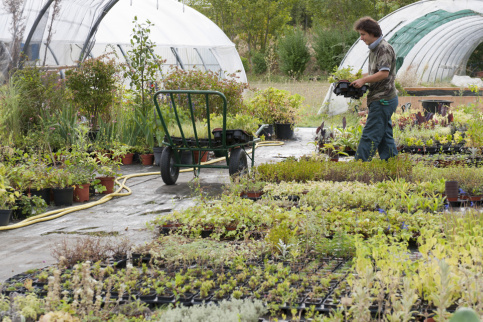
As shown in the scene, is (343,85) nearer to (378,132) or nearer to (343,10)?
(378,132)

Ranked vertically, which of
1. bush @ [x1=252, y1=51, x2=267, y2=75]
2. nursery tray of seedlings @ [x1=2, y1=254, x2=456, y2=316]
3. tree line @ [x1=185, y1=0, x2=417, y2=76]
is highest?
tree line @ [x1=185, y1=0, x2=417, y2=76]

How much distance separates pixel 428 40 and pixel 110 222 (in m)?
15.7

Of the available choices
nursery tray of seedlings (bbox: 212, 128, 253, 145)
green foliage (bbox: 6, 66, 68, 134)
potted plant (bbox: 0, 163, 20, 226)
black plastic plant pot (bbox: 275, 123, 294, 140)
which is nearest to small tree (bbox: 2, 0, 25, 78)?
green foliage (bbox: 6, 66, 68, 134)

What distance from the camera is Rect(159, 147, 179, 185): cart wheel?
21.6 ft

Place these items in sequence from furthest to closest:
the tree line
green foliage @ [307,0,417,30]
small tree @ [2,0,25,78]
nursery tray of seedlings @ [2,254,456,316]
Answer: green foliage @ [307,0,417,30], the tree line, small tree @ [2,0,25,78], nursery tray of seedlings @ [2,254,456,316]

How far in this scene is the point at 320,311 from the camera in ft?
9.15

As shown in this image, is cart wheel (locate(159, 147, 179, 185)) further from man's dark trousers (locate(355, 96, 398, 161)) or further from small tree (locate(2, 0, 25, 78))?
small tree (locate(2, 0, 25, 78))

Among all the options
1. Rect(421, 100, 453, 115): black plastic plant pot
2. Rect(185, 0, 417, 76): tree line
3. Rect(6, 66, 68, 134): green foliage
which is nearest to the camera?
Rect(6, 66, 68, 134): green foliage

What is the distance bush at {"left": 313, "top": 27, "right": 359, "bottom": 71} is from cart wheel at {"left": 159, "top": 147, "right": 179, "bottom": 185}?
987 inches

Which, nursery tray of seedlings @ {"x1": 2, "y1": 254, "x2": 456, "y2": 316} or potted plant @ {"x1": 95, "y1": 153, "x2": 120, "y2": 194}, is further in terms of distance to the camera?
potted plant @ {"x1": 95, "y1": 153, "x2": 120, "y2": 194}

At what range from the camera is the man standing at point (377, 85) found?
6.20m

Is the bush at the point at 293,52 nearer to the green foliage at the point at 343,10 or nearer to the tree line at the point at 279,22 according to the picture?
the tree line at the point at 279,22

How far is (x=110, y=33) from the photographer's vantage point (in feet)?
44.8

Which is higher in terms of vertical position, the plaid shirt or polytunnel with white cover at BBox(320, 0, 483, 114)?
polytunnel with white cover at BBox(320, 0, 483, 114)
